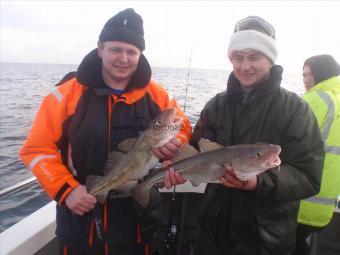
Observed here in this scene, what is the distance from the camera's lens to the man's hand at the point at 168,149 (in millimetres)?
3123

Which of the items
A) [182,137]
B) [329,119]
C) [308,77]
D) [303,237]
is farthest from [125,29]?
[303,237]

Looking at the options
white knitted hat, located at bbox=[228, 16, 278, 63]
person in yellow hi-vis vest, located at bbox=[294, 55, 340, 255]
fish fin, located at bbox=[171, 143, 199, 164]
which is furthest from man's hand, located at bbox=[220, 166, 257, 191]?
person in yellow hi-vis vest, located at bbox=[294, 55, 340, 255]

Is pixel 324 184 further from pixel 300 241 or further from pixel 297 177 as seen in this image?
pixel 297 177

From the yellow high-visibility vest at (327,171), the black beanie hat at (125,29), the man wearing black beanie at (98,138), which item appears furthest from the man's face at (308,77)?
the black beanie hat at (125,29)

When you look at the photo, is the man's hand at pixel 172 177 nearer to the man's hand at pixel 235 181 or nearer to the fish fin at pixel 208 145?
the fish fin at pixel 208 145

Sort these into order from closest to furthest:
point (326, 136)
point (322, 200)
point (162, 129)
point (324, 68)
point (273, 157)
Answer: point (273, 157)
point (162, 129)
point (322, 200)
point (326, 136)
point (324, 68)

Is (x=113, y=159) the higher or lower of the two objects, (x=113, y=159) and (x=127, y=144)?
the lower

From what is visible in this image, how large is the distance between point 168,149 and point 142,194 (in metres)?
0.49

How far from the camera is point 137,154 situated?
121 inches

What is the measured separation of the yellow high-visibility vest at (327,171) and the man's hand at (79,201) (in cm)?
237

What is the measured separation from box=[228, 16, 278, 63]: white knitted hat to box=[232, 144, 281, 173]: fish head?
0.90 metres

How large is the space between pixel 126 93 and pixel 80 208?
1.16 m

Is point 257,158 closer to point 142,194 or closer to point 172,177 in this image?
point 172,177

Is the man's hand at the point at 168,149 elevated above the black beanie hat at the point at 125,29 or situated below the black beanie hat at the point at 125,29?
below
